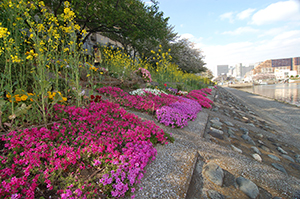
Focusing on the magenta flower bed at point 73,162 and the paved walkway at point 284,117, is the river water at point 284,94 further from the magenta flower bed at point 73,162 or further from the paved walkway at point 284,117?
the magenta flower bed at point 73,162

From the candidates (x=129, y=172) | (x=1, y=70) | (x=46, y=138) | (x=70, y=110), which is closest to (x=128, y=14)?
(x=1, y=70)

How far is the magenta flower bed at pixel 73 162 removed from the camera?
62.5 inches

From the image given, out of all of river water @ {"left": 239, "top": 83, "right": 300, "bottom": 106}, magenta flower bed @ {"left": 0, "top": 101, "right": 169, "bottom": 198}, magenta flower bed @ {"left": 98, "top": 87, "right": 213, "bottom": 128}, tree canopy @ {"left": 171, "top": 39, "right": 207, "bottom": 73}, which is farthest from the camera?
tree canopy @ {"left": 171, "top": 39, "right": 207, "bottom": 73}

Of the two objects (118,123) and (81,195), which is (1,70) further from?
(81,195)

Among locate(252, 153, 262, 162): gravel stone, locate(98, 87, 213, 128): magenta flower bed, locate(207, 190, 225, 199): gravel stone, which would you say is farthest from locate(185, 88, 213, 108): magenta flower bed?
locate(207, 190, 225, 199): gravel stone

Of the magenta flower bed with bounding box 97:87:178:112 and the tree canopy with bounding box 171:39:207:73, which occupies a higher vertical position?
the tree canopy with bounding box 171:39:207:73

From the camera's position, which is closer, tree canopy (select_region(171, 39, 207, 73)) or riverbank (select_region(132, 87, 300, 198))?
Result: riverbank (select_region(132, 87, 300, 198))

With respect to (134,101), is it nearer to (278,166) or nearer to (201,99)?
(278,166)

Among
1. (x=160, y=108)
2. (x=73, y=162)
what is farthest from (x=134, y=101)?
(x=73, y=162)

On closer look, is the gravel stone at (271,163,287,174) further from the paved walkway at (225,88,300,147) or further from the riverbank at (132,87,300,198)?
the paved walkway at (225,88,300,147)

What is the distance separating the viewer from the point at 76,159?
200cm

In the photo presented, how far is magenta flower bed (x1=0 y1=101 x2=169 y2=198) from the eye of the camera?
159cm

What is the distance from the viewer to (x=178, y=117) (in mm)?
3941

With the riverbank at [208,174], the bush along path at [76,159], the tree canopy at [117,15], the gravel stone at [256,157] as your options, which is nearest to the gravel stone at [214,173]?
the riverbank at [208,174]
